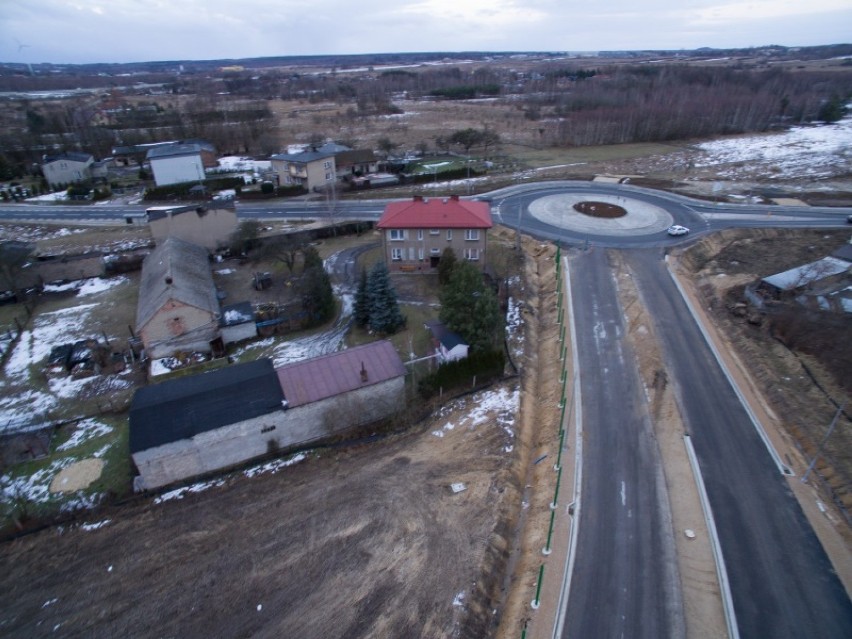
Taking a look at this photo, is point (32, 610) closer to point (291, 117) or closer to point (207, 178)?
point (207, 178)

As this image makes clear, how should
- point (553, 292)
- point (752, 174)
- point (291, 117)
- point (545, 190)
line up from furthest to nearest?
point (291, 117)
point (752, 174)
point (545, 190)
point (553, 292)

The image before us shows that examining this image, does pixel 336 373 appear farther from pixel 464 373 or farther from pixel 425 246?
pixel 425 246

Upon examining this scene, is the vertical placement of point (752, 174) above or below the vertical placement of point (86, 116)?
below

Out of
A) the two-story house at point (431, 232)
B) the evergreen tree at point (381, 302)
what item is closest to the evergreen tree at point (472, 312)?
the evergreen tree at point (381, 302)

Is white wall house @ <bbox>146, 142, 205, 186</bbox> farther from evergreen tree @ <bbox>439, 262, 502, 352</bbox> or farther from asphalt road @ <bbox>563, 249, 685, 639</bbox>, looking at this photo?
asphalt road @ <bbox>563, 249, 685, 639</bbox>

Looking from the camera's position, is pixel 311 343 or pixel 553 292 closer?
pixel 311 343

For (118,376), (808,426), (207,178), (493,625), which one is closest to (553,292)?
(808,426)

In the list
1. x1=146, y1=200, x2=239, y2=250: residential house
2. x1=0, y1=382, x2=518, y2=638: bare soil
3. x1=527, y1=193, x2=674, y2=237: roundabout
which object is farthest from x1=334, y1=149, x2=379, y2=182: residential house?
x1=0, y1=382, x2=518, y2=638: bare soil
